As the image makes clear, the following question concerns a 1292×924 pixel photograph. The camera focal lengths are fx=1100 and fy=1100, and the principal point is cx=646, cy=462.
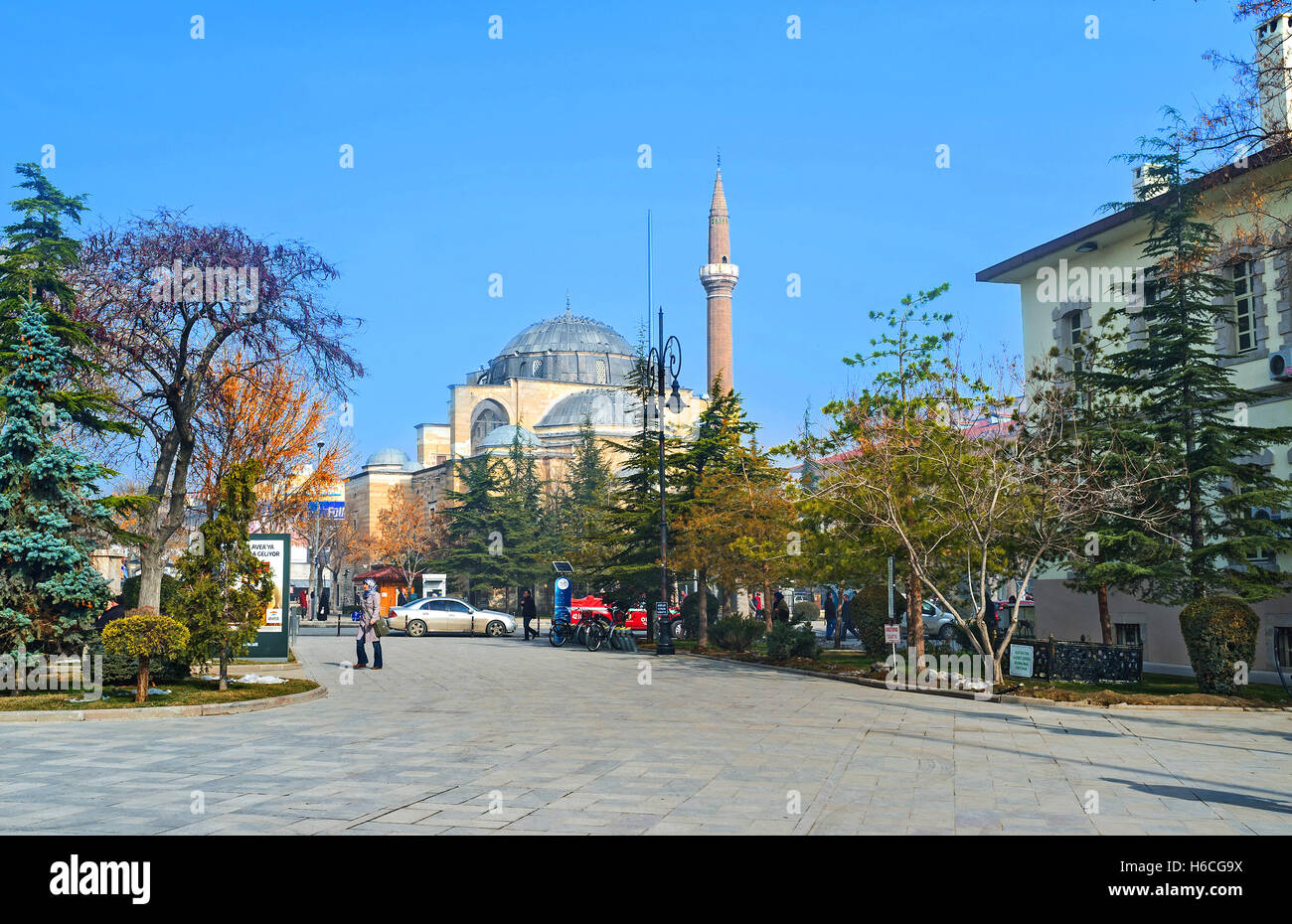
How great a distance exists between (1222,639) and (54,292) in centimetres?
→ 2229

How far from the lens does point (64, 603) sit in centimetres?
1703

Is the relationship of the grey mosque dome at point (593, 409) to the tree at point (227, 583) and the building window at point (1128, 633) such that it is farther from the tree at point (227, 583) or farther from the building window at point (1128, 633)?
the tree at point (227, 583)

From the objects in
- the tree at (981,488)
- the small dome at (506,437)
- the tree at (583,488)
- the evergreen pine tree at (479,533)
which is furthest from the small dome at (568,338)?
the tree at (981,488)

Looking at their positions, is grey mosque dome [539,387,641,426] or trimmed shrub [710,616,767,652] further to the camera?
grey mosque dome [539,387,641,426]

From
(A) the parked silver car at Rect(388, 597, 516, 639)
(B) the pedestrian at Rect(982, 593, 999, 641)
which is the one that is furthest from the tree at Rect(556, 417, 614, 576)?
(B) the pedestrian at Rect(982, 593, 999, 641)

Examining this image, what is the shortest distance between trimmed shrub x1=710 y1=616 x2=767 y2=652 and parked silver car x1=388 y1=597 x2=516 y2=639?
46.7 feet

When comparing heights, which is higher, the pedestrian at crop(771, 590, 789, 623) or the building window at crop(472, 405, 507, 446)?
the building window at crop(472, 405, 507, 446)

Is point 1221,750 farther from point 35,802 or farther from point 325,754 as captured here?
point 35,802

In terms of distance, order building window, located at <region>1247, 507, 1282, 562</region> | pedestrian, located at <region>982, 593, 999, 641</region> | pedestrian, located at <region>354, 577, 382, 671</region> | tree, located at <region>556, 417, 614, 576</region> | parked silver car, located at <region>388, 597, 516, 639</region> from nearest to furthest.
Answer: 1. building window, located at <region>1247, 507, 1282, 562</region>
2. pedestrian, located at <region>354, 577, 382, 671</region>
3. pedestrian, located at <region>982, 593, 999, 641</region>
4. parked silver car, located at <region>388, 597, 516, 639</region>
5. tree, located at <region>556, 417, 614, 576</region>

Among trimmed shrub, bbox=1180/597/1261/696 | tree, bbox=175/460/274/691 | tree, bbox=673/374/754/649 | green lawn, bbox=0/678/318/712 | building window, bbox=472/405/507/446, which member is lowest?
green lawn, bbox=0/678/318/712

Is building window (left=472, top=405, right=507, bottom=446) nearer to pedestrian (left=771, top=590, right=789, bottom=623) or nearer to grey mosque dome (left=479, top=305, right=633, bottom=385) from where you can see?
grey mosque dome (left=479, top=305, right=633, bottom=385)

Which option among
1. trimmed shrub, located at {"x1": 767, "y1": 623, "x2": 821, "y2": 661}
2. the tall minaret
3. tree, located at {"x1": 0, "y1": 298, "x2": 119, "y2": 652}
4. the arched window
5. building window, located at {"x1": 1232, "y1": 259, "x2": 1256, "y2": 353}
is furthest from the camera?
the arched window

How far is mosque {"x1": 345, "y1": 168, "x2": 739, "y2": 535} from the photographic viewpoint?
10450cm
